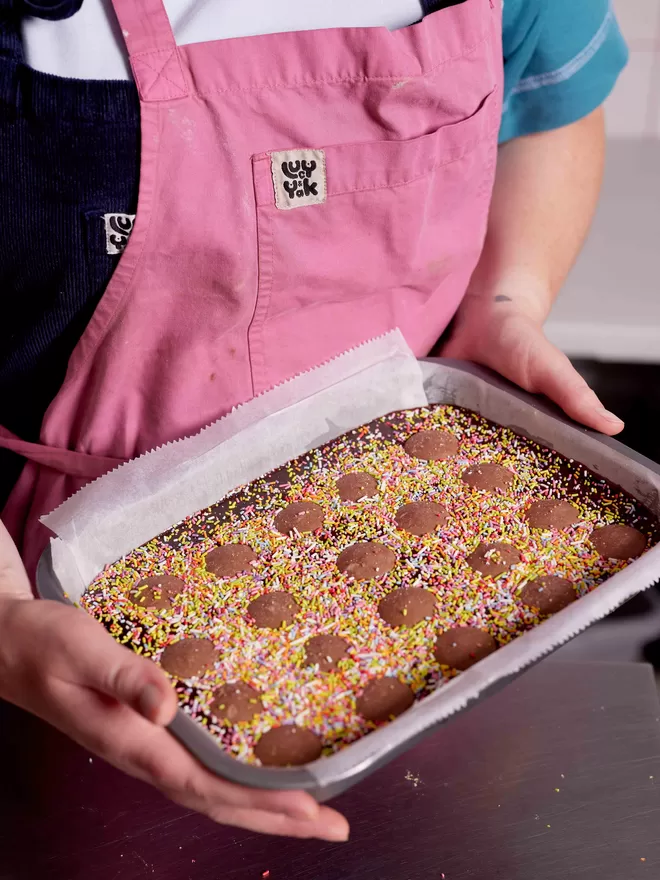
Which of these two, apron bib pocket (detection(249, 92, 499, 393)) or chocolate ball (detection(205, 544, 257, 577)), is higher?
apron bib pocket (detection(249, 92, 499, 393))

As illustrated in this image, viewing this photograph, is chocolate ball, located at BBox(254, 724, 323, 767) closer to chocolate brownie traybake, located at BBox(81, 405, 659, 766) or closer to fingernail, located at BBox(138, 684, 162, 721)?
chocolate brownie traybake, located at BBox(81, 405, 659, 766)

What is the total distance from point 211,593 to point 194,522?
0.10 meters

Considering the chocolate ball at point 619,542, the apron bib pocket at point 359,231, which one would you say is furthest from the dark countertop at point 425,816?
the apron bib pocket at point 359,231

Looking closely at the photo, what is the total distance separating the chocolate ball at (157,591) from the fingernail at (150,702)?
236 mm

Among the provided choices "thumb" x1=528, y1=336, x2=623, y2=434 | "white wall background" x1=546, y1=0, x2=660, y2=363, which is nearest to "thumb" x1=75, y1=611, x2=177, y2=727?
"thumb" x1=528, y1=336, x2=623, y2=434

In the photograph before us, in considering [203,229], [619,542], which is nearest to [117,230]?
[203,229]

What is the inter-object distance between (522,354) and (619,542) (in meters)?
0.25

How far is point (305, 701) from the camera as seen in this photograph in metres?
0.73

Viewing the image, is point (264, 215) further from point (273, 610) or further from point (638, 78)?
point (638, 78)

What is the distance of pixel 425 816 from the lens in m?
0.75

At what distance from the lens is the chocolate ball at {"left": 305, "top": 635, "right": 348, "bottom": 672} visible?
77 cm

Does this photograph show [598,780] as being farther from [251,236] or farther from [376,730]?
[251,236]

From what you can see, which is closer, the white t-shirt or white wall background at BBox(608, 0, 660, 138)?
the white t-shirt

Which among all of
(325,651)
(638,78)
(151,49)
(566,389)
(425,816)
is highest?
(151,49)
